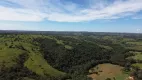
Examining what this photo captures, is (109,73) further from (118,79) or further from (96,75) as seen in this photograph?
(118,79)

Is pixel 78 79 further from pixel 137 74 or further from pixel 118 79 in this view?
pixel 137 74

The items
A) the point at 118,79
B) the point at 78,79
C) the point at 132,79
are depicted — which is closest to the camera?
the point at 132,79

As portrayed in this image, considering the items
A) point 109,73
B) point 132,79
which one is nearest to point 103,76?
point 109,73

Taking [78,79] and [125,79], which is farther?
[78,79]

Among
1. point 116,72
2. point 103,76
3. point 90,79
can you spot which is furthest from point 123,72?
point 90,79

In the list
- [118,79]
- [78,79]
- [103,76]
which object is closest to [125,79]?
[118,79]

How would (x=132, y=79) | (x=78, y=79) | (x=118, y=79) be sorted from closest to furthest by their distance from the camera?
(x=132, y=79), (x=118, y=79), (x=78, y=79)

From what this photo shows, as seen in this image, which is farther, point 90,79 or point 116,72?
point 116,72

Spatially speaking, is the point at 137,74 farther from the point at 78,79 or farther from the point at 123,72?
the point at 78,79
